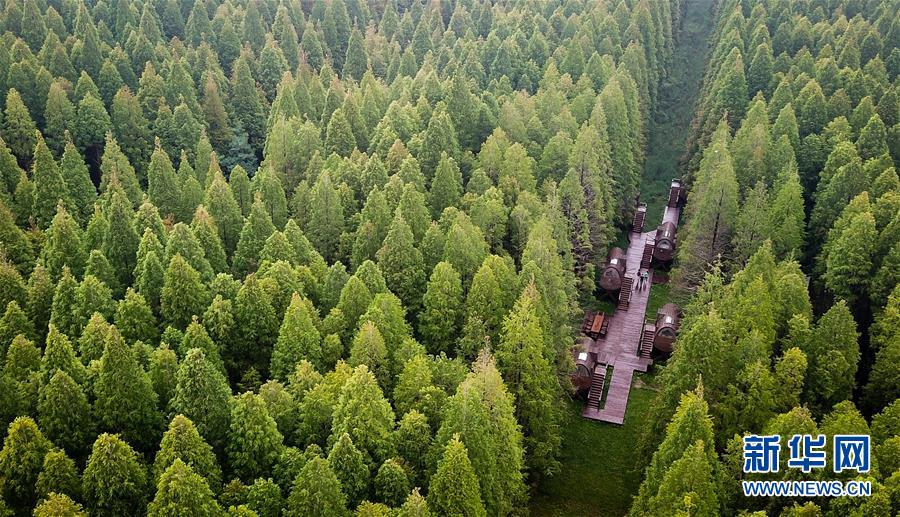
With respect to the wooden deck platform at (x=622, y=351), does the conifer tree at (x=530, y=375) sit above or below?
below

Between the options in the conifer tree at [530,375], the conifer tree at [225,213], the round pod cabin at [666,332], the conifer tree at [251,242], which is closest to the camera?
the conifer tree at [530,375]

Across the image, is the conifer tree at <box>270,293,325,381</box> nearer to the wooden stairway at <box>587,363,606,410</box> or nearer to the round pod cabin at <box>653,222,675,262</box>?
the wooden stairway at <box>587,363,606,410</box>

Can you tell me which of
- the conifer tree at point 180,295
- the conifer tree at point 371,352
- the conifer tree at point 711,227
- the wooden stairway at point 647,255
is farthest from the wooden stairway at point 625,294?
the conifer tree at point 180,295

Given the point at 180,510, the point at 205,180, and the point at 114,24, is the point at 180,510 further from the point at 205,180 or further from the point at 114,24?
the point at 114,24

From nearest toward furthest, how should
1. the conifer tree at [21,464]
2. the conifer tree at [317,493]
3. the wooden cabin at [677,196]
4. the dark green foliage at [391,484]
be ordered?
the conifer tree at [317,493], the conifer tree at [21,464], the dark green foliage at [391,484], the wooden cabin at [677,196]

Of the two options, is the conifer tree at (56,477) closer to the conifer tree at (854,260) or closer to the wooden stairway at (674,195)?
the conifer tree at (854,260)

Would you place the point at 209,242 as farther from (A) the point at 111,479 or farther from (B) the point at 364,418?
(A) the point at 111,479

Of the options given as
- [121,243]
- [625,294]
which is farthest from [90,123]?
[625,294]
